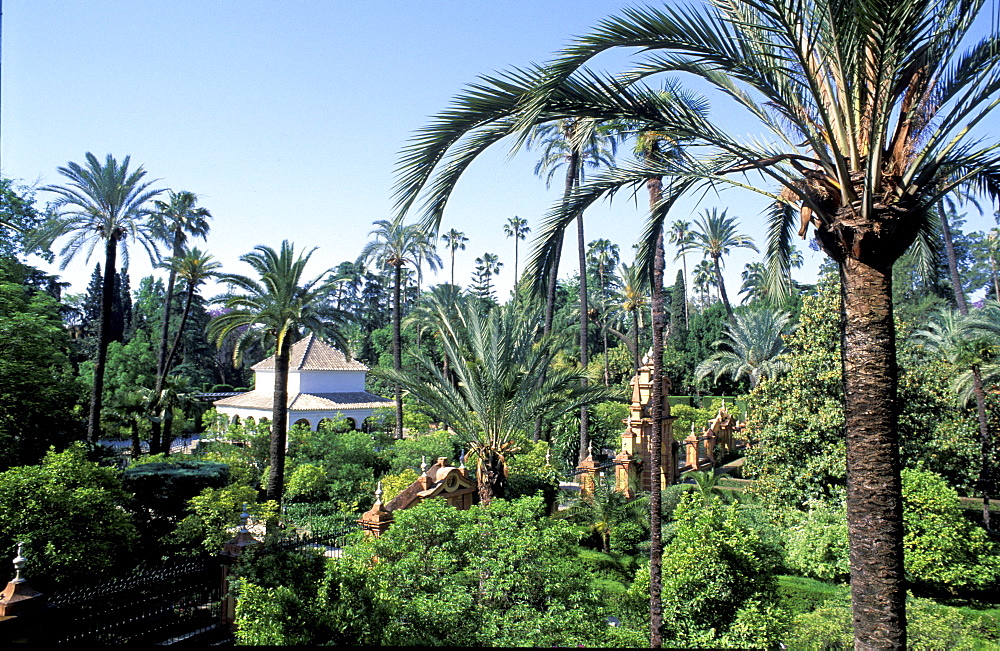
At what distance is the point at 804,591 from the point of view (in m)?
12.0

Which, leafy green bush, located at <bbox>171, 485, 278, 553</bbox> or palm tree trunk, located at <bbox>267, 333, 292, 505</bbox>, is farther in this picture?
palm tree trunk, located at <bbox>267, 333, 292, 505</bbox>

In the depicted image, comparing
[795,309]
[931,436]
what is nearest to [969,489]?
[931,436]

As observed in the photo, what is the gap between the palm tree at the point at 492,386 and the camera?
44.1 ft

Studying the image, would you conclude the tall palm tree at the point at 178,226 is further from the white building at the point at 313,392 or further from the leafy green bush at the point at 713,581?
the leafy green bush at the point at 713,581

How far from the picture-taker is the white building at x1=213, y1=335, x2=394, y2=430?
3316 centimetres

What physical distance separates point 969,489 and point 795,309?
28.7 meters

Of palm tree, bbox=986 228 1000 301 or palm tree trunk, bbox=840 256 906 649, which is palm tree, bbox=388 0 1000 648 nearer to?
palm tree trunk, bbox=840 256 906 649

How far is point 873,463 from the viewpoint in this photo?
419 centimetres

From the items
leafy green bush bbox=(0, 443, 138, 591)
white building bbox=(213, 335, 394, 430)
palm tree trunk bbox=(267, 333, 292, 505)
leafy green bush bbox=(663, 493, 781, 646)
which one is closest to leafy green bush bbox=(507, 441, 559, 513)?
palm tree trunk bbox=(267, 333, 292, 505)

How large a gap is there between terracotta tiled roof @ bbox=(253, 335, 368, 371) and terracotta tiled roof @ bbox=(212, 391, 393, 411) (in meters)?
1.58

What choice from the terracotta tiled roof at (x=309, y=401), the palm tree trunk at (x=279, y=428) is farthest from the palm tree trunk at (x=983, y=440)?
the terracotta tiled roof at (x=309, y=401)

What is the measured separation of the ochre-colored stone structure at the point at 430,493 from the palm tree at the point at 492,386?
2.97ft

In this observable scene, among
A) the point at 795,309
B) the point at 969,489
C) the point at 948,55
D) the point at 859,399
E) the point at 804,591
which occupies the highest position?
the point at 795,309

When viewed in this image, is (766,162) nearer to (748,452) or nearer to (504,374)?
(504,374)
